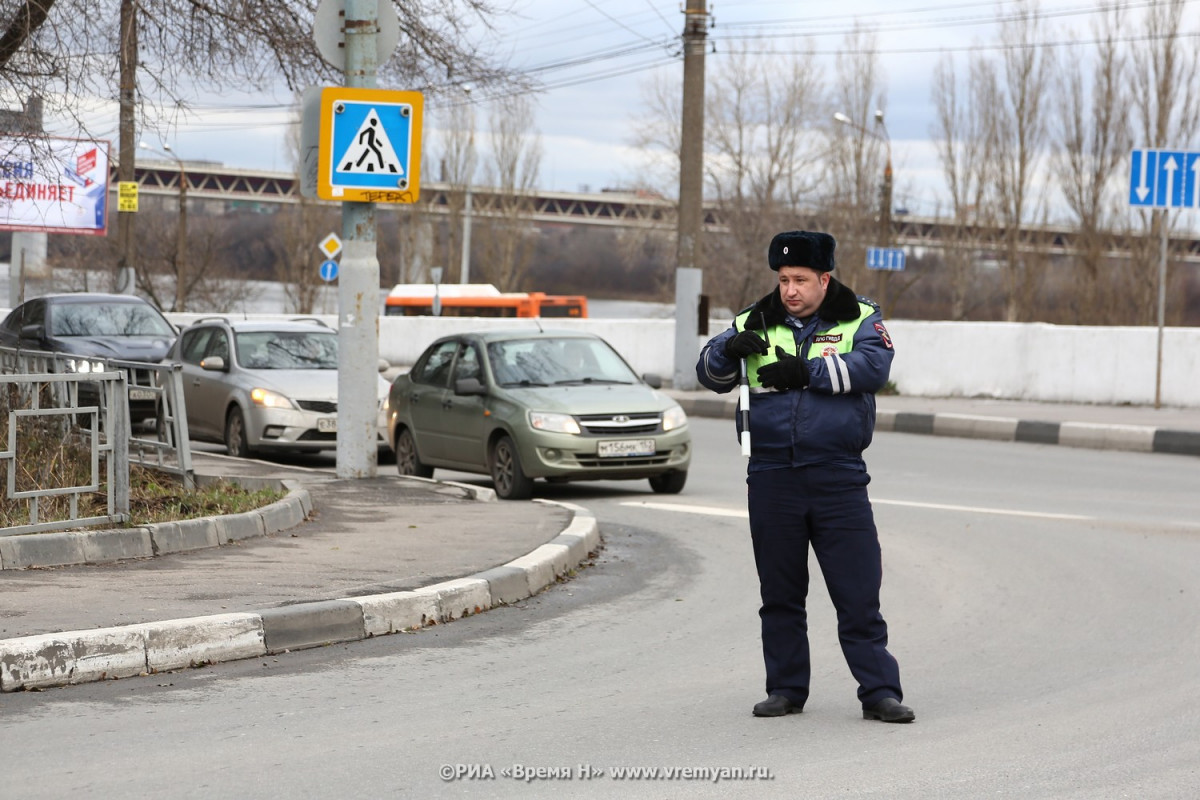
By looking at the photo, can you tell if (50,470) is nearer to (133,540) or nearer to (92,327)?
(133,540)

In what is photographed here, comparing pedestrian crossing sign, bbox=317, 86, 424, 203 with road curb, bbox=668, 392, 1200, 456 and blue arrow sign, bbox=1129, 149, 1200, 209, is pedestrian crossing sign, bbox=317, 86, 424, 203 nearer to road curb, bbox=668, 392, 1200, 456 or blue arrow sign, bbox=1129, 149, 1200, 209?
road curb, bbox=668, 392, 1200, 456

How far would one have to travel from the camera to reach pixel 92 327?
20688 millimetres

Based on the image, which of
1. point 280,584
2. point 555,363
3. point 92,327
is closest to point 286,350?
point 555,363

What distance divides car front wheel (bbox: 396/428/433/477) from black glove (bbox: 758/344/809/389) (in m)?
9.61

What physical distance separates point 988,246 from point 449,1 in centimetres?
4525

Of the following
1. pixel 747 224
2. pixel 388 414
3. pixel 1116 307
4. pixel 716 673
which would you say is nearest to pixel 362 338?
pixel 388 414

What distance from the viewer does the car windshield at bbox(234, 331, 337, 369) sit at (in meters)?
17.1

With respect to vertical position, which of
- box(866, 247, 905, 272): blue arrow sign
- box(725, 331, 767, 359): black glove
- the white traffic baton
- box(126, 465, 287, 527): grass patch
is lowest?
box(126, 465, 287, 527): grass patch

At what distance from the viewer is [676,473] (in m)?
13.6

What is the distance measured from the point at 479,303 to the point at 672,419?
151 ft

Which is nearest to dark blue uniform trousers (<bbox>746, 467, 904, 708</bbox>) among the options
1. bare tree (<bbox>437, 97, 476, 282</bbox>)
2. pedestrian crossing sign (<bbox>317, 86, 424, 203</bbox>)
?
pedestrian crossing sign (<bbox>317, 86, 424, 203</bbox>)

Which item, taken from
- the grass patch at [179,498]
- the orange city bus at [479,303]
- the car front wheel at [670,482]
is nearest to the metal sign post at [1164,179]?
the car front wheel at [670,482]

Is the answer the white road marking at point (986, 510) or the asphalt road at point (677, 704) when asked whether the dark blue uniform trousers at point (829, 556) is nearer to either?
Result: the asphalt road at point (677, 704)

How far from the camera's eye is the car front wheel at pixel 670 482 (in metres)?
13.7
